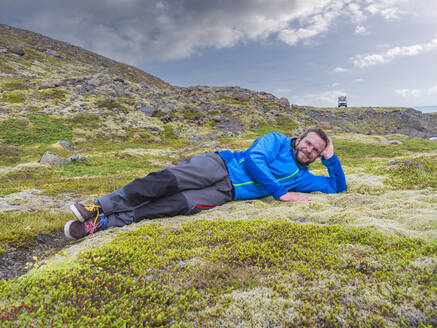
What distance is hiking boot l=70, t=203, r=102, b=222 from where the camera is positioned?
6331mm

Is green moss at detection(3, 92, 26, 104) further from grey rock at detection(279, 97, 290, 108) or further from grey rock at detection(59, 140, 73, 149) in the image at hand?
grey rock at detection(279, 97, 290, 108)

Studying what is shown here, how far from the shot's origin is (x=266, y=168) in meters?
7.98

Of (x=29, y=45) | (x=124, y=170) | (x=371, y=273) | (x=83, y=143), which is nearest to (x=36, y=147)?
(x=83, y=143)

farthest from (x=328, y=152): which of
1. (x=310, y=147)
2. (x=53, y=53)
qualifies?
(x=53, y=53)

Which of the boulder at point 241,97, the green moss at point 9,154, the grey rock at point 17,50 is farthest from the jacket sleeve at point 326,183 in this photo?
the grey rock at point 17,50

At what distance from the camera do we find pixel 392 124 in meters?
78.8

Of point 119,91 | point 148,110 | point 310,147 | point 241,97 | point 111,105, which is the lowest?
point 310,147

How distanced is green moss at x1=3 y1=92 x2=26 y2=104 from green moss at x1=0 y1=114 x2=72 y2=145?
23.1 feet

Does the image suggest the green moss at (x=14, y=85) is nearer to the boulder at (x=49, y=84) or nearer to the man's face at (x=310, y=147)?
the boulder at (x=49, y=84)

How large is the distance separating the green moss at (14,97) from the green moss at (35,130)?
7038 mm

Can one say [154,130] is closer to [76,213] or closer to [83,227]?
[83,227]

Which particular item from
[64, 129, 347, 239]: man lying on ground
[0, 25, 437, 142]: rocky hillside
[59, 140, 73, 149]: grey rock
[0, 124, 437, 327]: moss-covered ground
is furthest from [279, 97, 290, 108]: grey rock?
[0, 124, 437, 327]: moss-covered ground

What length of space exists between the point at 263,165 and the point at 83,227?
5622 millimetres

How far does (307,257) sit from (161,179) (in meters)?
4.32
